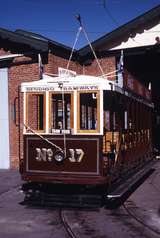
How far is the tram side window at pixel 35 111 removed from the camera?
10.4m

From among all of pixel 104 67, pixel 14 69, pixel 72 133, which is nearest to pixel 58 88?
pixel 72 133

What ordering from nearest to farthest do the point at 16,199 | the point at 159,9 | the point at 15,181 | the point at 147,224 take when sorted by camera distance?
the point at 147,224 < the point at 16,199 < the point at 15,181 < the point at 159,9

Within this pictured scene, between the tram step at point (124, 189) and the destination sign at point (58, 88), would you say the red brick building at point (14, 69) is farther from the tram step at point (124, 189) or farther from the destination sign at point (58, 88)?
the destination sign at point (58, 88)

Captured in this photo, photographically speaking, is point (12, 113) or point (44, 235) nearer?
point (44, 235)

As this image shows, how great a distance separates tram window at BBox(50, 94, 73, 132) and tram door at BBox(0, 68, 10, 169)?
22.1 feet

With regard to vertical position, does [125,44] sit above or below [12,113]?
above

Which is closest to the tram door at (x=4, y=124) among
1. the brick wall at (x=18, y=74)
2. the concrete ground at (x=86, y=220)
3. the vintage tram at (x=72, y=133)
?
the brick wall at (x=18, y=74)

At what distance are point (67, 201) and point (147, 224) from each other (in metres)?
1.88

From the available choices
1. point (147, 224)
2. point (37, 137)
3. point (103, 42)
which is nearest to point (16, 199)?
point (37, 137)

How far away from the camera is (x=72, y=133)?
10000 mm

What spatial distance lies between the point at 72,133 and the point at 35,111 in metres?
1.12

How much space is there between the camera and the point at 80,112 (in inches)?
399

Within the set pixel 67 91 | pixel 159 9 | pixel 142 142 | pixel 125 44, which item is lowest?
pixel 142 142

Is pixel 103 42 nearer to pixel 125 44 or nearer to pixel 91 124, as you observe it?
pixel 125 44
